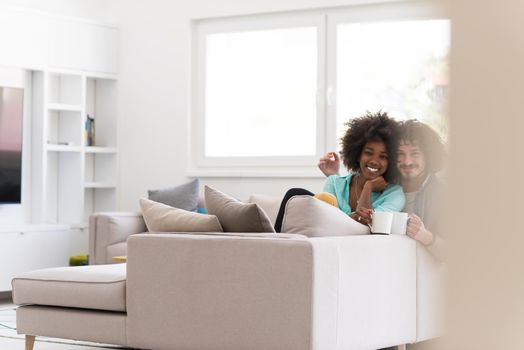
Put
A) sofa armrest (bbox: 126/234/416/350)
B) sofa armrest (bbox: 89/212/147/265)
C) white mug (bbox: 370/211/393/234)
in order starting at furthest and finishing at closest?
sofa armrest (bbox: 89/212/147/265)
white mug (bbox: 370/211/393/234)
sofa armrest (bbox: 126/234/416/350)

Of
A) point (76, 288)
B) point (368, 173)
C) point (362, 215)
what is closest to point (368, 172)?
point (368, 173)

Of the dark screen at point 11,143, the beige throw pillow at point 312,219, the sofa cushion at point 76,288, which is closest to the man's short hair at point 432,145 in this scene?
the beige throw pillow at point 312,219

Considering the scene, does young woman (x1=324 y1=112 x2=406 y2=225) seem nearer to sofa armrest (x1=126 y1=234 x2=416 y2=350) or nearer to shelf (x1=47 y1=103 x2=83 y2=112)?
sofa armrest (x1=126 y1=234 x2=416 y2=350)

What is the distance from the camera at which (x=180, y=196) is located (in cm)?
606

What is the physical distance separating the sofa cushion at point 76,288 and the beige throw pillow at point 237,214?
1.47 ft

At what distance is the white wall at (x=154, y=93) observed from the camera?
675 centimetres

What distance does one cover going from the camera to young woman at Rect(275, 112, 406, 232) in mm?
3572

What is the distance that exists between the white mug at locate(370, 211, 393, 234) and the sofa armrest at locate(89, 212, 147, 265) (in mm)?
2769

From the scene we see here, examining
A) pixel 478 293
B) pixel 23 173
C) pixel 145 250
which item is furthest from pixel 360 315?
pixel 23 173

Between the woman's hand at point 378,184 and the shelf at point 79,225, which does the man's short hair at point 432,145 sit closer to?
the woman's hand at point 378,184

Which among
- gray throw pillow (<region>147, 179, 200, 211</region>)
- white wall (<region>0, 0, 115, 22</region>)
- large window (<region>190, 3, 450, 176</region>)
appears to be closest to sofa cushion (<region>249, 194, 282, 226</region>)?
gray throw pillow (<region>147, 179, 200, 211</region>)

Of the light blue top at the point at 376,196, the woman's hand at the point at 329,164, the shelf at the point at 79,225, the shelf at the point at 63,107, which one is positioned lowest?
the shelf at the point at 79,225

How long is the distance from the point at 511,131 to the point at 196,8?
6560mm

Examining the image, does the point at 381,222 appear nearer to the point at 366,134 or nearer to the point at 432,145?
the point at 366,134
